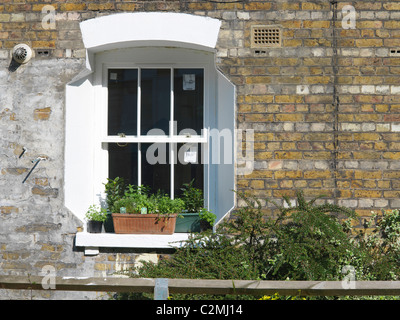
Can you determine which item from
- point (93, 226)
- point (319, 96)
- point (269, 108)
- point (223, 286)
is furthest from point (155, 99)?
point (223, 286)

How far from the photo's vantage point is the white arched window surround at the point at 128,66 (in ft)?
14.7

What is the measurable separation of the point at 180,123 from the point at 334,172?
154cm

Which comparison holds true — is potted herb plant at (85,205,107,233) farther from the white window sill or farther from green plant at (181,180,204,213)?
green plant at (181,180,204,213)

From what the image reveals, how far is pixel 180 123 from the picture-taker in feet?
→ 15.7

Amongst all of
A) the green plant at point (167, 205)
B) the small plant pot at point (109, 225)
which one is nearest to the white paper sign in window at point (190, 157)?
the green plant at point (167, 205)

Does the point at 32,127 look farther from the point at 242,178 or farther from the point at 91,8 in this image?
the point at 242,178

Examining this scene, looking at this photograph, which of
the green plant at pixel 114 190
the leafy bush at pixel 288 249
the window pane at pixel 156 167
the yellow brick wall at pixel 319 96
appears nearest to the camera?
the leafy bush at pixel 288 249

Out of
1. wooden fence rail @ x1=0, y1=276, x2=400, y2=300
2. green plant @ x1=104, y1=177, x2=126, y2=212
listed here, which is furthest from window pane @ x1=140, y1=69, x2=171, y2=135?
wooden fence rail @ x1=0, y1=276, x2=400, y2=300

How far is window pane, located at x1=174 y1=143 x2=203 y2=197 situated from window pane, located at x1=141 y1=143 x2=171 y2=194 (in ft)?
0.32

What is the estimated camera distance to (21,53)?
4484mm

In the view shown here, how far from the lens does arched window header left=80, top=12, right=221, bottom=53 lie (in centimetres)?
446

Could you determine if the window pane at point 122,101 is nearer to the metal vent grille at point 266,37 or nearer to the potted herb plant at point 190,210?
the potted herb plant at point 190,210

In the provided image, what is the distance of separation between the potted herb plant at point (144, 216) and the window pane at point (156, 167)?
259 millimetres
